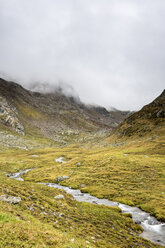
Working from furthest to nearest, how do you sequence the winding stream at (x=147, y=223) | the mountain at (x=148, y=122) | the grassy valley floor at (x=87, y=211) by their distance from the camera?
the mountain at (x=148, y=122) < the winding stream at (x=147, y=223) < the grassy valley floor at (x=87, y=211)

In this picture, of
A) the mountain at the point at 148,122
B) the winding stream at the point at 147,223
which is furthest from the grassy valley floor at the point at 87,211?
the mountain at the point at 148,122

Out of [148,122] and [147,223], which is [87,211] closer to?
[147,223]

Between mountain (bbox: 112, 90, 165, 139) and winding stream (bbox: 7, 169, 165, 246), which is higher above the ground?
mountain (bbox: 112, 90, 165, 139)

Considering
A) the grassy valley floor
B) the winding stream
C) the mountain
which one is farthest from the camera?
the mountain

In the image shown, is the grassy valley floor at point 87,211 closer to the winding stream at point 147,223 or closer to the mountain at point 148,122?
the winding stream at point 147,223

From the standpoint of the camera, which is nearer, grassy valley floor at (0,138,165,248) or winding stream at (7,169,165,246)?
grassy valley floor at (0,138,165,248)

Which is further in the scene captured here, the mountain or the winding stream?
the mountain

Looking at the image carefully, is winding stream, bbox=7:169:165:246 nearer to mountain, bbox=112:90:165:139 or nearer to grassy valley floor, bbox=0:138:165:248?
grassy valley floor, bbox=0:138:165:248

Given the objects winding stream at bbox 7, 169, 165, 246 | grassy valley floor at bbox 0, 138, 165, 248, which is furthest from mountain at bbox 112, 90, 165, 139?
winding stream at bbox 7, 169, 165, 246

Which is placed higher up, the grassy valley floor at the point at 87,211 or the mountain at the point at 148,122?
the mountain at the point at 148,122

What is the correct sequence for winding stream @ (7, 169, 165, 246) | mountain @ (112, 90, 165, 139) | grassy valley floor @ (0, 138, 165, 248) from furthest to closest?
1. mountain @ (112, 90, 165, 139)
2. winding stream @ (7, 169, 165, 246)
3. grassy valley floor @ (0, 138, 165, 248)

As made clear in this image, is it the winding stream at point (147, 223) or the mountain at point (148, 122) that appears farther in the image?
the mountain at point (148, 122)

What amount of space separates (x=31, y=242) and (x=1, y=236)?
7.28 feet

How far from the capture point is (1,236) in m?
10.5
